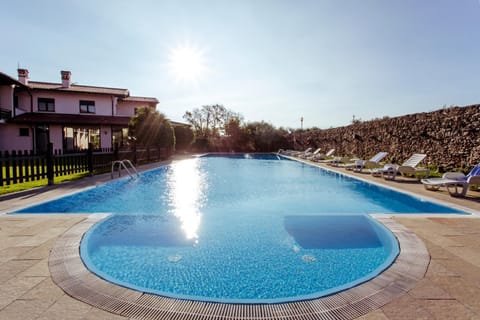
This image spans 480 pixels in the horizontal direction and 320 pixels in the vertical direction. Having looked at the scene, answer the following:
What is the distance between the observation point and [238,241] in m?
4.33

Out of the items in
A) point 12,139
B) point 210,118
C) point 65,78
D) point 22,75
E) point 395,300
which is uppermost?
point 65,78

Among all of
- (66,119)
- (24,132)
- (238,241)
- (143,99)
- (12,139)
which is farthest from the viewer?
(143,99)

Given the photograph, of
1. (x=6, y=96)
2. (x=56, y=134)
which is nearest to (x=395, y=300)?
(x=56, y=134)

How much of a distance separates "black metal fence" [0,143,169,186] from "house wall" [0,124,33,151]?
10025 millimetres

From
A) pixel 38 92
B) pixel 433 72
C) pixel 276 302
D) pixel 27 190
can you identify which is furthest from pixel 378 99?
pixel 38 92

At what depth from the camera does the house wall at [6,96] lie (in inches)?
726

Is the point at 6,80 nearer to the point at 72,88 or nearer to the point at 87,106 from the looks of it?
the point at 72,88

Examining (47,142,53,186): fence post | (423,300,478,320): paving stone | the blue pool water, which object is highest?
(47,142,53,186): fence post

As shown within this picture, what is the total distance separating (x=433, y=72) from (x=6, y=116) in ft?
88.6

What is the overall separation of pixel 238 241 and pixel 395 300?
99.9 inches

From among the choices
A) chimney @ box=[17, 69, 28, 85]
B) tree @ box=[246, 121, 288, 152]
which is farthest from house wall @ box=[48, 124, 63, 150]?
tree @ box=[246, 121, 288, 152]

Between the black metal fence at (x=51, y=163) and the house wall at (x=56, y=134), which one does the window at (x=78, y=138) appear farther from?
the black metal fence at (x=51, y=163)

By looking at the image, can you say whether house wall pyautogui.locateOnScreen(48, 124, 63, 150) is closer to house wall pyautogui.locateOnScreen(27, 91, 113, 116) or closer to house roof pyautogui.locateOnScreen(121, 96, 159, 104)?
house wall pyautogui.locateOnScreen(27, 91, 113, 116)

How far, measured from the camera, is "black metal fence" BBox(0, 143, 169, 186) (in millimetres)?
7316
